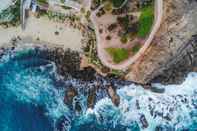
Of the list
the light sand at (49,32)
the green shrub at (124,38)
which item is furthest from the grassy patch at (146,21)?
the light sand at (49,32)

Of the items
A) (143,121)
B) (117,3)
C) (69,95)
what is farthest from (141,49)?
(69,95)

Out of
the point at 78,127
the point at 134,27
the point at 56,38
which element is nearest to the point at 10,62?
the point at 56,38

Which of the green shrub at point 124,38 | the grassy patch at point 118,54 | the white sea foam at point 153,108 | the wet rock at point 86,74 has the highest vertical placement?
the green shrub at point 124,38

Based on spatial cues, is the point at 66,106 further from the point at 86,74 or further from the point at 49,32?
the point at 49,32

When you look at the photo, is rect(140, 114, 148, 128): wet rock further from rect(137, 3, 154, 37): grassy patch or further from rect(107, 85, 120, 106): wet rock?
rect(137, 3, 154, 37): grassy patch

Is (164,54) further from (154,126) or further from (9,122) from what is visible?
(9,122)

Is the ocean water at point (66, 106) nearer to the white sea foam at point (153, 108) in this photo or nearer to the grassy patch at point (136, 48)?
the white sea foam at point (153, 108)
